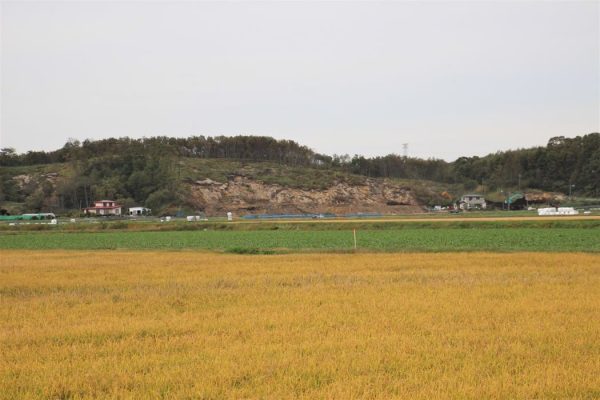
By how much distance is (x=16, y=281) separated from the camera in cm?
1748

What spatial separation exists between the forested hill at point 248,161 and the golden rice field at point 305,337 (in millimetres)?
97953

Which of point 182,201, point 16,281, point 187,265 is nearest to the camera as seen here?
point 16,281

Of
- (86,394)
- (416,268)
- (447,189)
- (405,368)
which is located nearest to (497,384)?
(405,368)

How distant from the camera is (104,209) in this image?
102 m

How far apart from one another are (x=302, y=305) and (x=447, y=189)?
475ft

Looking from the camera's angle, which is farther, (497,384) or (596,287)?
(596,287)

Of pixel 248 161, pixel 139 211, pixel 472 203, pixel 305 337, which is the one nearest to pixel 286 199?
pixel 248 161

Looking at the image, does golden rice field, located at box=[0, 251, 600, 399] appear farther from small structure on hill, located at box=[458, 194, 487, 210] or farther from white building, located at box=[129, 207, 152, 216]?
small structure on hill, located at box=[458, 194, 487, 210]

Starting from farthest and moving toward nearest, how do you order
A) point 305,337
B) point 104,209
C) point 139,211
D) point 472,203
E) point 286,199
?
1. point 472,203
2. point 286,199
3. point 139,211
4. point 104,209
5. point 305,337

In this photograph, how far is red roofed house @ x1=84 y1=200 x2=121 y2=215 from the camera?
3974 inches

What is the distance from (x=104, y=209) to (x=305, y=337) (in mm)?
101122

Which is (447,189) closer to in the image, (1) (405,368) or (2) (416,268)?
(2) (416,268)

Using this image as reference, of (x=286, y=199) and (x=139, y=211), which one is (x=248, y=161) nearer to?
(x=286, y=199)

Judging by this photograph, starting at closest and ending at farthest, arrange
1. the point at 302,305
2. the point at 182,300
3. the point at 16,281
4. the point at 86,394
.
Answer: the point at 86,394
the point at 302,305
the point at 182,300
the point at 16,281
